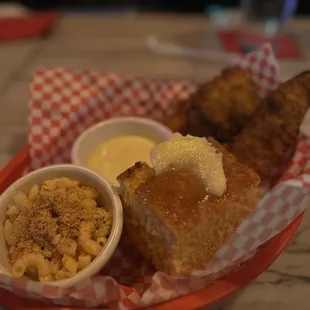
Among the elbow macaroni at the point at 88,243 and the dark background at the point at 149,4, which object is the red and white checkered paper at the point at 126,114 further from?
the dark background at the point at 149,4

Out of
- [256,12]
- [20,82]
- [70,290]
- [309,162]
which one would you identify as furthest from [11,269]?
[256,12]

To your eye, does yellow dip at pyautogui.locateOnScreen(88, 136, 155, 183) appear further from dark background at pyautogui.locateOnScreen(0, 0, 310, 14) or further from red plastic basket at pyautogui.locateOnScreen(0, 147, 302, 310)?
dark background at pyautogui.locateOnScreen(0, 0, 310, 14)

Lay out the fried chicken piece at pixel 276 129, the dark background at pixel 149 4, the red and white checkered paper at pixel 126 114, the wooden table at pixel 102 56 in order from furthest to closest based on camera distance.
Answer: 1. the dark background at pixel 149 4
2. the wooden table at pixel 102 56
3. the fried chicken piece at pixel 276 129
4. the red and white checkered paper at pixel 126 114

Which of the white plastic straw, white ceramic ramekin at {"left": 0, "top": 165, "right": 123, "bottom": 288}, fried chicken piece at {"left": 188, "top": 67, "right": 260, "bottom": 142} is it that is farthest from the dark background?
white ceramic ramekin at {"left": 0, "top": 165, "right": 123, "bottom": 288}

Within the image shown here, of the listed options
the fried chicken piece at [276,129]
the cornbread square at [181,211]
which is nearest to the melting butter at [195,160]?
the cornbread square at [181,211]

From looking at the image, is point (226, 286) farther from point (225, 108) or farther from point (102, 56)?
point (102, 56)

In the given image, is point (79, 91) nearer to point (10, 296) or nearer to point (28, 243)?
point (28, 243)
